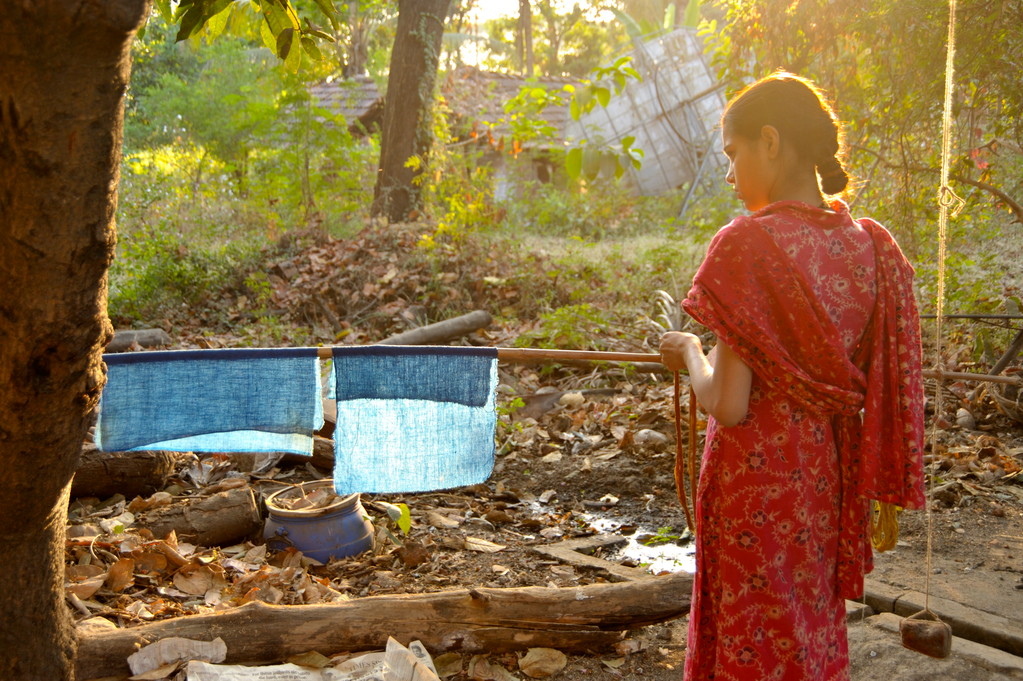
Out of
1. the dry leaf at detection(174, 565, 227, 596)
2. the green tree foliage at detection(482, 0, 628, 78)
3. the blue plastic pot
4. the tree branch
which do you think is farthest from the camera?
the green tree foliage at detection(482, 0, 628, 78)

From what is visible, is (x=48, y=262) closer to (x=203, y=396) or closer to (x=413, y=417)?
(x=203, y=396)

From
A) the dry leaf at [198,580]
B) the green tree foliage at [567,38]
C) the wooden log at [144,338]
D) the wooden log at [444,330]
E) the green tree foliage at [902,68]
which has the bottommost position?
the dry leaf at [198,580]

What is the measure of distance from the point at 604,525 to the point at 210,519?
2.02 m

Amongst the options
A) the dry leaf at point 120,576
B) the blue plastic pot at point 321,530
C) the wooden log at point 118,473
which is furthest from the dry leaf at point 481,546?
the wooden log at point 118,473

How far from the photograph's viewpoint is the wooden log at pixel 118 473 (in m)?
4.26

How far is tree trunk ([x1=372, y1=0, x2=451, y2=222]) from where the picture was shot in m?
10.2

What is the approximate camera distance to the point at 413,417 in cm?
306

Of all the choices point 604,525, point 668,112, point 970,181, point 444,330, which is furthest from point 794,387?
point 668,112

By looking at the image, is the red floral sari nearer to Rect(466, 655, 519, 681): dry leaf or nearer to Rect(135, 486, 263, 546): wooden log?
Rect(466, 655, 519, 681): dry leaf

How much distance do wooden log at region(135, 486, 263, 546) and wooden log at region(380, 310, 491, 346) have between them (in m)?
3.46

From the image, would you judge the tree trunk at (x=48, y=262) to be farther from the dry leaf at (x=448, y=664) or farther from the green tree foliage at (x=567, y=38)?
the green tree foliage at (x=567, y=38)

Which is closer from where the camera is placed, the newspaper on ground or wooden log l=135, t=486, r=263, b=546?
the newspaper on ground

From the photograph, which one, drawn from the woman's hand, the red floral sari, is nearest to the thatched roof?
the woman's hand

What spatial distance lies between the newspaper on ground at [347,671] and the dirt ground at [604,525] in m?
0.35
